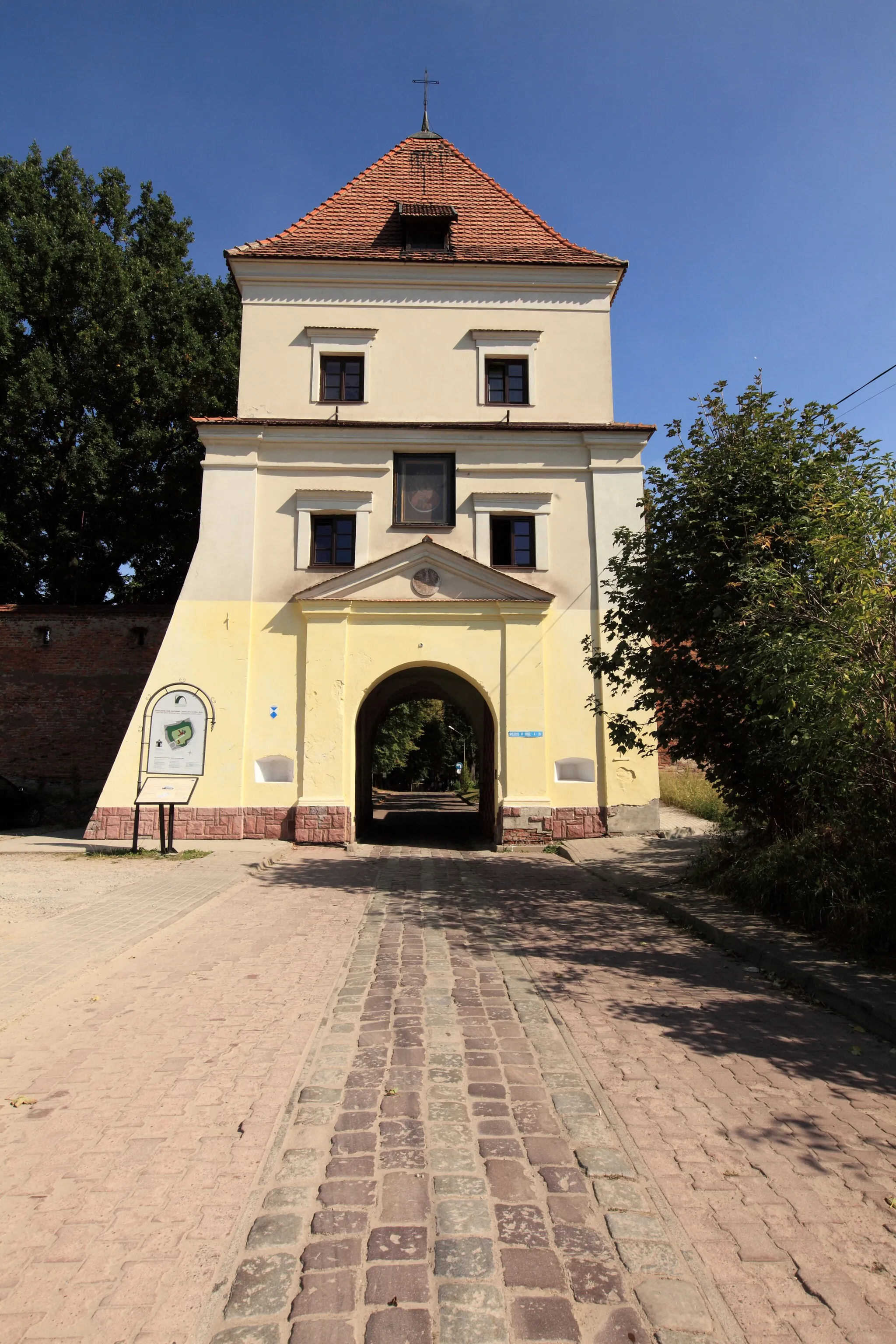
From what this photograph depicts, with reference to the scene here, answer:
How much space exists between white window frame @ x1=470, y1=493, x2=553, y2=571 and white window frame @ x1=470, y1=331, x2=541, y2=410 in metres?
2.31

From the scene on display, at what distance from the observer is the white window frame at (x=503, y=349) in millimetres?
17891

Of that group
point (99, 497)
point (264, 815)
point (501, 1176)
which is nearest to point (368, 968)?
point (501, 1176)

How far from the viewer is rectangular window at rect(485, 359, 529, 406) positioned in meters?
18.0

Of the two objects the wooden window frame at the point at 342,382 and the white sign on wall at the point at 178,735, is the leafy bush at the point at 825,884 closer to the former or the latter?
the white sign on wall at the point at 178,735

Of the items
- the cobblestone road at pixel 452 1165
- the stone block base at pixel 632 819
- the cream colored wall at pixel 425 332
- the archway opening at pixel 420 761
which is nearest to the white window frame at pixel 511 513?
the cream colored wall at pixel 425 332

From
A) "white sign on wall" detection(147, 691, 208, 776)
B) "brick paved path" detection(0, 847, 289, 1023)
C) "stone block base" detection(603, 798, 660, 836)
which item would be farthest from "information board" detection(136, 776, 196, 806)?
"stone block base" detection(603, 798, 660, 836)

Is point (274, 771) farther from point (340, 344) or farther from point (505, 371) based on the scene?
point (505, 371)

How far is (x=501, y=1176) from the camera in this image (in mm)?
3342

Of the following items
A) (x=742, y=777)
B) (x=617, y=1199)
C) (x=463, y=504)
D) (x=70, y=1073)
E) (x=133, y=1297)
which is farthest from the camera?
(x=463, y=504)

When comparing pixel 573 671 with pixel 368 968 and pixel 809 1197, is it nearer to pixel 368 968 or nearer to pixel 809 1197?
pixel 368 968

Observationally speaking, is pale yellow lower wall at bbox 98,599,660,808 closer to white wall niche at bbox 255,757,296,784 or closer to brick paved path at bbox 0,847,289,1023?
white wall niche at bbox 255,757,296,784

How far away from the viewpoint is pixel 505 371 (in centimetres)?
1817

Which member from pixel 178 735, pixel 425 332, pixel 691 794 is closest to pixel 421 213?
pixel 425 332

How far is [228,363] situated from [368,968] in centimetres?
2249
